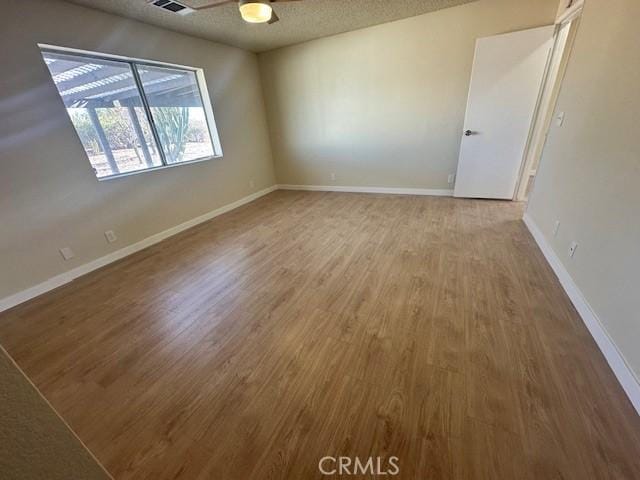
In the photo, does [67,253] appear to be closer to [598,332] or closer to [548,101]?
[598,332]

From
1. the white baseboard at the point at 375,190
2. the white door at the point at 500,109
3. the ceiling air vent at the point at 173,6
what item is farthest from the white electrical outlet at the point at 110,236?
the white door at the point at 500,109

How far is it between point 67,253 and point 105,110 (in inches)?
60.4

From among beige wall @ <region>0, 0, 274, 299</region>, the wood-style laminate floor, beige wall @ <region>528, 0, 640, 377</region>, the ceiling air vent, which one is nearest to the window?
beige wall @ <region>0, 0, 274, 299</region>

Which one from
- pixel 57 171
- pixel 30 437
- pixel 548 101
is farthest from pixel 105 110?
pixel 548 101

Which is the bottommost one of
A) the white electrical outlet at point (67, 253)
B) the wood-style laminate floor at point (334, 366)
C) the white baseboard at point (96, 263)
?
the wood-style laminate floor at point (334, 366)

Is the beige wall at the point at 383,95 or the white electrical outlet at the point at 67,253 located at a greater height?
the beige wall at the point at 383,95

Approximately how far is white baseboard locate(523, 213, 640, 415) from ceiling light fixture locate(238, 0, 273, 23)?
299 cm

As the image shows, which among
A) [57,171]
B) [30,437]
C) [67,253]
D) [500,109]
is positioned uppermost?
[500,109]

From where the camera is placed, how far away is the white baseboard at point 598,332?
1.23 meters

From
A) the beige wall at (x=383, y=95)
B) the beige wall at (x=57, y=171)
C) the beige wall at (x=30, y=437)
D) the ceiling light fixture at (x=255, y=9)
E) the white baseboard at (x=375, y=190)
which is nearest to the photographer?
the beige wall at (x=30, y=437)

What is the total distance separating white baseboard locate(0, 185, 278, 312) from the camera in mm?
2287

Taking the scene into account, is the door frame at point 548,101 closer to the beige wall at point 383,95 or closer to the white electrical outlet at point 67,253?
the beige wall at point 383,95

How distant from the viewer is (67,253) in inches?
101

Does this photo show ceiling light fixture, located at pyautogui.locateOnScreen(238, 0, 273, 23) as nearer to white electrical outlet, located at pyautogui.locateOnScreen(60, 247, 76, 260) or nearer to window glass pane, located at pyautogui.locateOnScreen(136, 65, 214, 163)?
window glass pane, located at pyautogui.locateOnScreen(136, 65, 214, 163)
